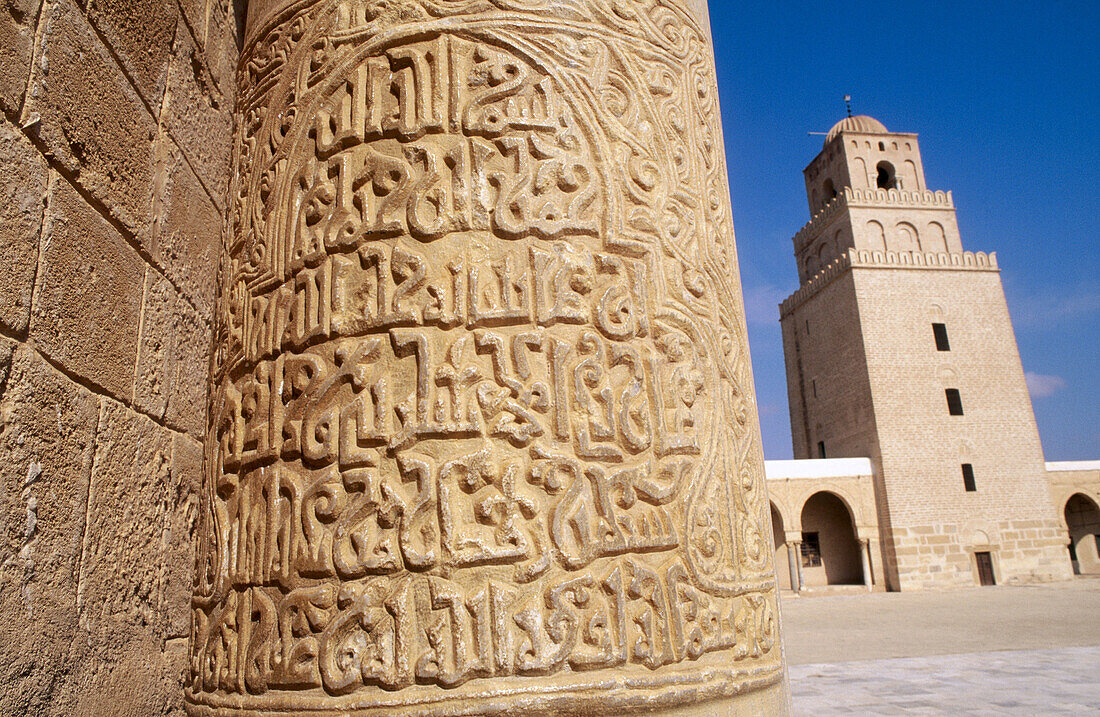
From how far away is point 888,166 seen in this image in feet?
74.1

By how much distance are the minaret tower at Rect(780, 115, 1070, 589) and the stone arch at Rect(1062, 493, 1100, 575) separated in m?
3.89

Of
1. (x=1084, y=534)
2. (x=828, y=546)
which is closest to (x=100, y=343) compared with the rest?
(x=828, y=546)

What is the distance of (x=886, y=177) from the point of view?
23.0 meters

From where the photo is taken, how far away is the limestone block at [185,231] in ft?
5.45

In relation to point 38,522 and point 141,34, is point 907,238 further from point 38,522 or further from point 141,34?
point 38,522

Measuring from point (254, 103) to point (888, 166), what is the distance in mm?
23822

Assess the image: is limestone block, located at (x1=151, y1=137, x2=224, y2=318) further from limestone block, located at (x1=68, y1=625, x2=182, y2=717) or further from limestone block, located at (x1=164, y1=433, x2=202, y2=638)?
limestone block, located at (x1=68, y1=625, x2=182, y2=717)

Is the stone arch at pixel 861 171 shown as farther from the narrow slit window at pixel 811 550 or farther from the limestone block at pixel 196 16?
the limestone block at pixel 196 16

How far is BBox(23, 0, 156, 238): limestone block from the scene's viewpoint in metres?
1.26

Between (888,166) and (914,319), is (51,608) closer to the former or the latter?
(914,319)

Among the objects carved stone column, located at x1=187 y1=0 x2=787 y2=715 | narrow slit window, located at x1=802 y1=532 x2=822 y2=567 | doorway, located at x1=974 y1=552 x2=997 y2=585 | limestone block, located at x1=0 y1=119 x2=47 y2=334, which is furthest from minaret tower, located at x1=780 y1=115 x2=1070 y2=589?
limestone block, located at x1=0 y1=119 x2=47 y2=334

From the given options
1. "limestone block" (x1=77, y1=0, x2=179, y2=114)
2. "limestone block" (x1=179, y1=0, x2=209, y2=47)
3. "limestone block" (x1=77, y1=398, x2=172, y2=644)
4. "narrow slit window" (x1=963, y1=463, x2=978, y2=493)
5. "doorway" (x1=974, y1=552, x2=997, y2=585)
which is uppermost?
"narrow slit window" (x1=963, y1=463, x2=978, y2=493)

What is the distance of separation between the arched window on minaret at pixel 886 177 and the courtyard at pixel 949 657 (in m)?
13.1

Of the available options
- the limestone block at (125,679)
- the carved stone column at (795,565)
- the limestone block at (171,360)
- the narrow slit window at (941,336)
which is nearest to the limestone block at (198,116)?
the limestone block at (171,360)
